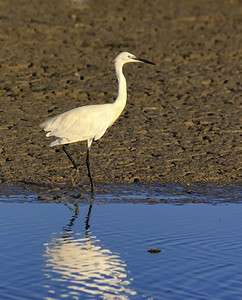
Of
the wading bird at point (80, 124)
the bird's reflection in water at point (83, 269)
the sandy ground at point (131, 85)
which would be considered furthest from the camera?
the sandy ground at point (131, 85)

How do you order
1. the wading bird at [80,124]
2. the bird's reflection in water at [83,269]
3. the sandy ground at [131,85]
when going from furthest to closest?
the sandy ground at [131,85] → the wading bird at [80,124] → the bird's reflection in water at [83,269]

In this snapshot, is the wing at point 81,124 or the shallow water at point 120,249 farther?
the wing at point 81,124

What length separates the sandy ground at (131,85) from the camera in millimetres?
10414

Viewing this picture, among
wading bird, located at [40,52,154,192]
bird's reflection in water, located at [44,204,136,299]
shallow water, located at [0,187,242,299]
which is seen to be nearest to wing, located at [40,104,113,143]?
wading bird, located at [40,52,154,192]

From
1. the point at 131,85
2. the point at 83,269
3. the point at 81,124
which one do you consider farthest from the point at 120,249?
the point at 131,85

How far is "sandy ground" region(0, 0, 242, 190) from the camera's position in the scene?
34.2ft

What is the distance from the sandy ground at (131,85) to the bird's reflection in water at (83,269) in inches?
99.0

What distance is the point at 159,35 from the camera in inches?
658

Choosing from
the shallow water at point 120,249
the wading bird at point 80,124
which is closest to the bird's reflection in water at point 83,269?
the shallow water at point 120,249

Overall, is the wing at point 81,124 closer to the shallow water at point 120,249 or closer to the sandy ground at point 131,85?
the sandy ground at point 131,85

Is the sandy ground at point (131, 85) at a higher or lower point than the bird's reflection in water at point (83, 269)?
higher

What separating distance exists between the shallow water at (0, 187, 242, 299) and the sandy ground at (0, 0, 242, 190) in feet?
4.04

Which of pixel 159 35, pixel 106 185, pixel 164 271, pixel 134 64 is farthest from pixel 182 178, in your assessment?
pixel 159 35

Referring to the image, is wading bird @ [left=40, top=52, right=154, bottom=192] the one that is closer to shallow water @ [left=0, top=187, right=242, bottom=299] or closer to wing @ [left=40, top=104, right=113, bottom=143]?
wing @ [left=40, top=104, right=113, bottom=143]
